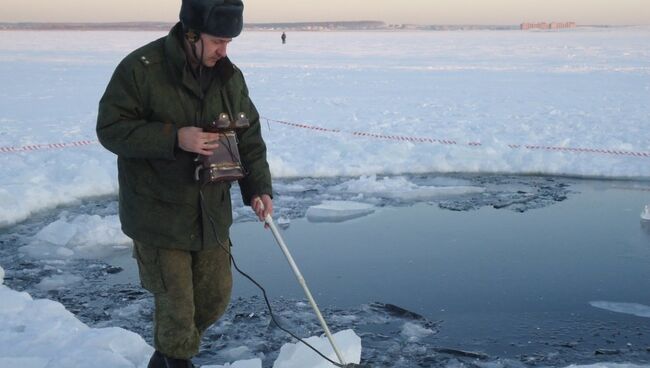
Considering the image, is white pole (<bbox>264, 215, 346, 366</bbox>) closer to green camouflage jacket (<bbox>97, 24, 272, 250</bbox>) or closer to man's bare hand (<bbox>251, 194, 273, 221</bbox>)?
man's bare hand (<bbox>251, 194, 273, 221</bbox>)

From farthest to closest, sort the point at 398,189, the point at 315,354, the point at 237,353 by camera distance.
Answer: the point at 398,189 < the point at 237,353 < the point at 315,354

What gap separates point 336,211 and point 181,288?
4590 mm

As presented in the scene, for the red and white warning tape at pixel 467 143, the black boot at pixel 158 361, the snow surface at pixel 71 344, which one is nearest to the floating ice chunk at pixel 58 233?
the snow surface at pixel 71 344

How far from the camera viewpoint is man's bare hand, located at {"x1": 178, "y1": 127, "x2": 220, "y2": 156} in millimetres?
2824

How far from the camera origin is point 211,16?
283cm

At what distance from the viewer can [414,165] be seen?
10.2 metres

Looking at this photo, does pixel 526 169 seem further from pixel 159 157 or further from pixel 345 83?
pixel 345 83

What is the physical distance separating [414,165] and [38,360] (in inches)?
276

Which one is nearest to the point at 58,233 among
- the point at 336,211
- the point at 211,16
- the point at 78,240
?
the point at 78,240

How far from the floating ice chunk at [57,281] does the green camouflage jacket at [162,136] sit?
2704 millimetres

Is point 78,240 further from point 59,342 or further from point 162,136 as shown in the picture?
point 162,136

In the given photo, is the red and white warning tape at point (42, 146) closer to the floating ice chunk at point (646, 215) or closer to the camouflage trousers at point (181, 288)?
the floating ice chunk at point (646, 215)

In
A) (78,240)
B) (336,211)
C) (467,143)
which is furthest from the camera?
(467,143)

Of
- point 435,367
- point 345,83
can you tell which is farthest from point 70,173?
point 345,83
